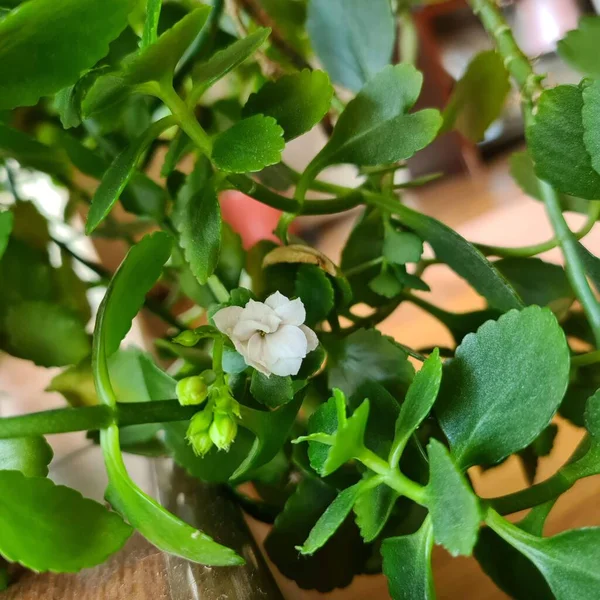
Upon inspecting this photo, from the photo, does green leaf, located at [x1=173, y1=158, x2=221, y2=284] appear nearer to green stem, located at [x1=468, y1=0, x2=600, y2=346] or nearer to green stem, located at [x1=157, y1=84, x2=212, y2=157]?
green stem, located at [x1=157, y1=84, x2=212, y2=157]

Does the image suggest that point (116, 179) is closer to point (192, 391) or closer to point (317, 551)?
point (192, 391)

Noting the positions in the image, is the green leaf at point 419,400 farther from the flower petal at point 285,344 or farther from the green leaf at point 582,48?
the green leaf at point 582,48

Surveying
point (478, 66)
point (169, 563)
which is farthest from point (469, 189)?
point (169, 563)

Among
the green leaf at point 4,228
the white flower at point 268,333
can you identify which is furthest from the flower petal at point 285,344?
the green leaf at point 4,228

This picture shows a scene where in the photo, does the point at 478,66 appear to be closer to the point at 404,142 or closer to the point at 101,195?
the point at 404,142

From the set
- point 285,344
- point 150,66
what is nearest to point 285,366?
point 285,344
